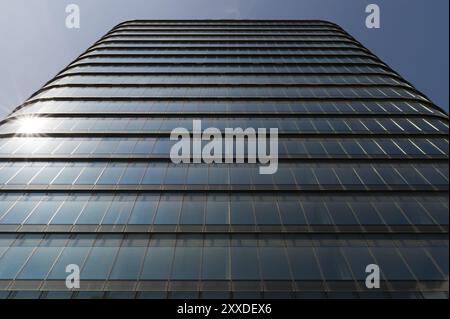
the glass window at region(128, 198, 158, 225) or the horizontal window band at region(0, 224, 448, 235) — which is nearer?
the horizontal window band at region(0, 224, 448, 235)

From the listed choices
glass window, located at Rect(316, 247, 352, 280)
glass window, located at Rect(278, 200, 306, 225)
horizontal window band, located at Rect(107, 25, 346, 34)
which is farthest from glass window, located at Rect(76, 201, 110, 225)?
horizontal window band, located at Rect(107, 25, 346, 34)

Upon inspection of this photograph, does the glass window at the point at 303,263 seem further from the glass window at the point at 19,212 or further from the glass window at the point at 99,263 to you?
the glass window at the point at 19,212

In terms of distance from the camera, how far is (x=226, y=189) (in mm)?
25625

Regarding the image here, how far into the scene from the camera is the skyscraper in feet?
63.6

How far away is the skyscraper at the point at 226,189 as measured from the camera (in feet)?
63.6

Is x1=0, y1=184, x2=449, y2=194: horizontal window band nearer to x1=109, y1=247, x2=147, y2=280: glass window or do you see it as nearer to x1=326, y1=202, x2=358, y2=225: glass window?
x1=326, y1=202, x2=358, y2=225: glass window

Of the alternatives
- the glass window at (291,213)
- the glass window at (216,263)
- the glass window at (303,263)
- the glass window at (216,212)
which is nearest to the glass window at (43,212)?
the glass window at (216,212)

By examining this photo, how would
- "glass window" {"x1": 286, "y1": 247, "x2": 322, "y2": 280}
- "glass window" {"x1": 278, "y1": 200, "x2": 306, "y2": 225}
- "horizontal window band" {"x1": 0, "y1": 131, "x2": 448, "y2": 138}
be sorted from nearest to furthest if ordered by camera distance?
"glass window" {"x1": 286, "y1": 247, "x2": 322, "y2": 280} → "glass window" {"x1": 278, "y1": 200, "x2": 306, "y2": 225} → "horizontal window band" {"x1": 0, "y1": 131, "x2": 448, "y2": 138}

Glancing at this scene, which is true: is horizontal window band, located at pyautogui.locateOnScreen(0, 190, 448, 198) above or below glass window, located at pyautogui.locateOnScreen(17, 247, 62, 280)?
above

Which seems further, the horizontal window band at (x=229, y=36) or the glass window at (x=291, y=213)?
the horizontal window band at (x=229, y=36)

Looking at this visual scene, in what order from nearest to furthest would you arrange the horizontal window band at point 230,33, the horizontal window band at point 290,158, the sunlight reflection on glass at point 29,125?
the horizontal window band at point 290,158 < the sunlight reflection on glass at point 29,125 < the horizontal window band at point 230,33

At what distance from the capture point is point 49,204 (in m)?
24.4

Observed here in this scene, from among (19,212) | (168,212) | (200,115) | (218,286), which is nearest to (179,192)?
(168,212)

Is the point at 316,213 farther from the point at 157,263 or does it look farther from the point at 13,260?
the point at 13,260
